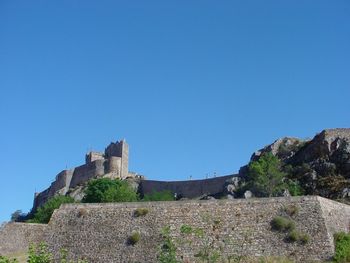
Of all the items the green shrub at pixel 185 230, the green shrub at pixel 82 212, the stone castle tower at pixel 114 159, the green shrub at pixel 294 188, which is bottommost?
the green shrub at pixel 185 230

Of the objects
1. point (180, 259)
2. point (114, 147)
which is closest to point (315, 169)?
point (180, 259)

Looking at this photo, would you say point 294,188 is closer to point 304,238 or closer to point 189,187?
point 304,238

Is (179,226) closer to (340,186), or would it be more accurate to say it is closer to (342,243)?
(342,243)

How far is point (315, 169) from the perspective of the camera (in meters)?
60.2

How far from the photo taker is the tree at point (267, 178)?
58.4 metres

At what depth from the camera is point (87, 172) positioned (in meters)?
104

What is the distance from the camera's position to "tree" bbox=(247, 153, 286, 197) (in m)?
58.4

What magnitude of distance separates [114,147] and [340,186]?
5798cm

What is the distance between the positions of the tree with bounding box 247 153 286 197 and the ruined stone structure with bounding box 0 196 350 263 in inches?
748

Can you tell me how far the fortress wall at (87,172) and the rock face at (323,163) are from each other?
38.2 metres

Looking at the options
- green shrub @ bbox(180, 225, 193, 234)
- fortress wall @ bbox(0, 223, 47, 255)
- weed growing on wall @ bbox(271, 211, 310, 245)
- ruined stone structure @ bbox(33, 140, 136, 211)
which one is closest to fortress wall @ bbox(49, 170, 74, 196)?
ruined stone structure @ bbox(33, 140, 136, 211)

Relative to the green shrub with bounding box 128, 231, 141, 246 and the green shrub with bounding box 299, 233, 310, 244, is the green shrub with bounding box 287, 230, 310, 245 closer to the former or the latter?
the green shrub with bounding box 299, 233, 310, 244

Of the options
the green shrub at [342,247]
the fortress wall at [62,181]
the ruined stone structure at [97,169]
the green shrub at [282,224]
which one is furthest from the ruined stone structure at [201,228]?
the fortress wall at [62,181]

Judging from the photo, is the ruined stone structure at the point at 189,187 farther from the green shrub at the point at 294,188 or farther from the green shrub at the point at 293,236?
the green shrub at the point at 293,236
